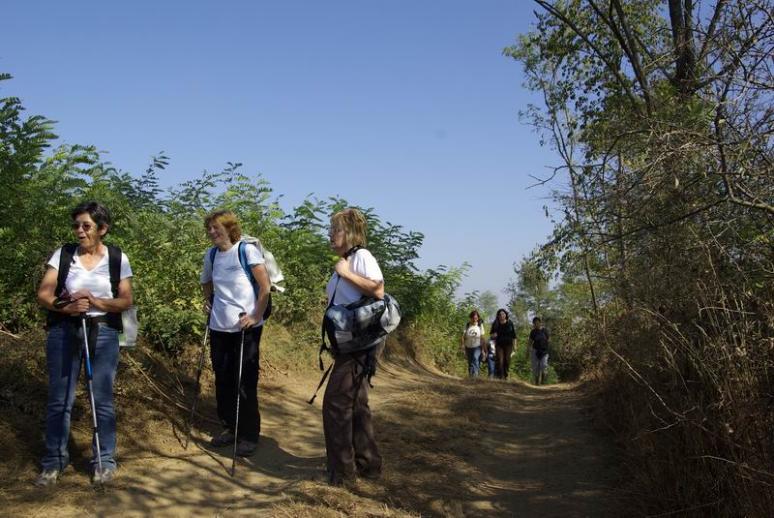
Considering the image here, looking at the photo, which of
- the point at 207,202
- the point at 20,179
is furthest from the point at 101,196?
the point at 207,202

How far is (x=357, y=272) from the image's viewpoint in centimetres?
457

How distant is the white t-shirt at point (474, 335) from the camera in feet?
47.8

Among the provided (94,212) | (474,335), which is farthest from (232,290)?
(474,335)

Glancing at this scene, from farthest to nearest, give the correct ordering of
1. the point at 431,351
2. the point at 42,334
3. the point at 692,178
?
the point at 431,351 < the point at 42,334 < the point at 692,178

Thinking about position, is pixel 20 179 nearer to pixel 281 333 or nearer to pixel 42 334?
pixel 42 334

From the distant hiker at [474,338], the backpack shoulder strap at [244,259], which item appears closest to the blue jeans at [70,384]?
the backpack shoulder strap at [244,259]

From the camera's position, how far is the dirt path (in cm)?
423

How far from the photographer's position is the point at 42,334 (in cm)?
569

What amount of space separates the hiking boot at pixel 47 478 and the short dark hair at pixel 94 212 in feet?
5.69

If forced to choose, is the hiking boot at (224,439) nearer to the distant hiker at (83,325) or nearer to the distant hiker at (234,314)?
the distant hiker at (234,314)

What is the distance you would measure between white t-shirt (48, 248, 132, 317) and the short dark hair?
0.85 ft

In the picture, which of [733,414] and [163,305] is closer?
[733,414]

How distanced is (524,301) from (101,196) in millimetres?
41474

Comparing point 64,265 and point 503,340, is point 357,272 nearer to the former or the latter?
point 64,265
